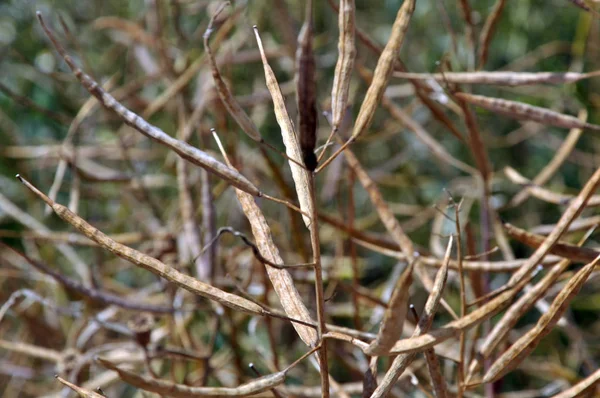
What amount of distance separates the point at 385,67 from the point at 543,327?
19 cm

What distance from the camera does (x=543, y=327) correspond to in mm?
442

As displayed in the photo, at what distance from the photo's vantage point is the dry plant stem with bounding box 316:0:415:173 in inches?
15.2

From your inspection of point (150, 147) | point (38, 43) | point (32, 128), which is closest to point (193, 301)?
point (150, 147)

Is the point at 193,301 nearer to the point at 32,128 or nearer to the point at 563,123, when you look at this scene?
the point at 563,123

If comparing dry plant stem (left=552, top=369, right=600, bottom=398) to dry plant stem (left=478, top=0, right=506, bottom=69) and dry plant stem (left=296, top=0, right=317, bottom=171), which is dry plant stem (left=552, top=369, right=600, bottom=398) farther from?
dry plant stem (left=478, top=0, right=506, bottom=69)

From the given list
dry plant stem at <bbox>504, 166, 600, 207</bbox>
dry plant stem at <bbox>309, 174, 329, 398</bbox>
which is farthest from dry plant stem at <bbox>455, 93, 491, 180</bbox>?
dry plant stem at <bbox>309, 174, 329, 398</bbox>

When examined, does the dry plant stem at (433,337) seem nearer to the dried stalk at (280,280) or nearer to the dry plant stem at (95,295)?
the dried stalk at (280,280)

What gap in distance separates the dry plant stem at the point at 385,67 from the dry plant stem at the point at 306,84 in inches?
1.4

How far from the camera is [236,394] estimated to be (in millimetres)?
405

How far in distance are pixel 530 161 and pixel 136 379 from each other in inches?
54.9

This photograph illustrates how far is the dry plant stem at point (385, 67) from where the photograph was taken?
1.27ft

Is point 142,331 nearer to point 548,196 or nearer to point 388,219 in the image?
point 388,219

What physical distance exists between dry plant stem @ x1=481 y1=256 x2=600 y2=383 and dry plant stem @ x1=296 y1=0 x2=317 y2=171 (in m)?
0.19

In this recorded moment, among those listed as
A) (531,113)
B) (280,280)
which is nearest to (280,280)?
(280,280)
